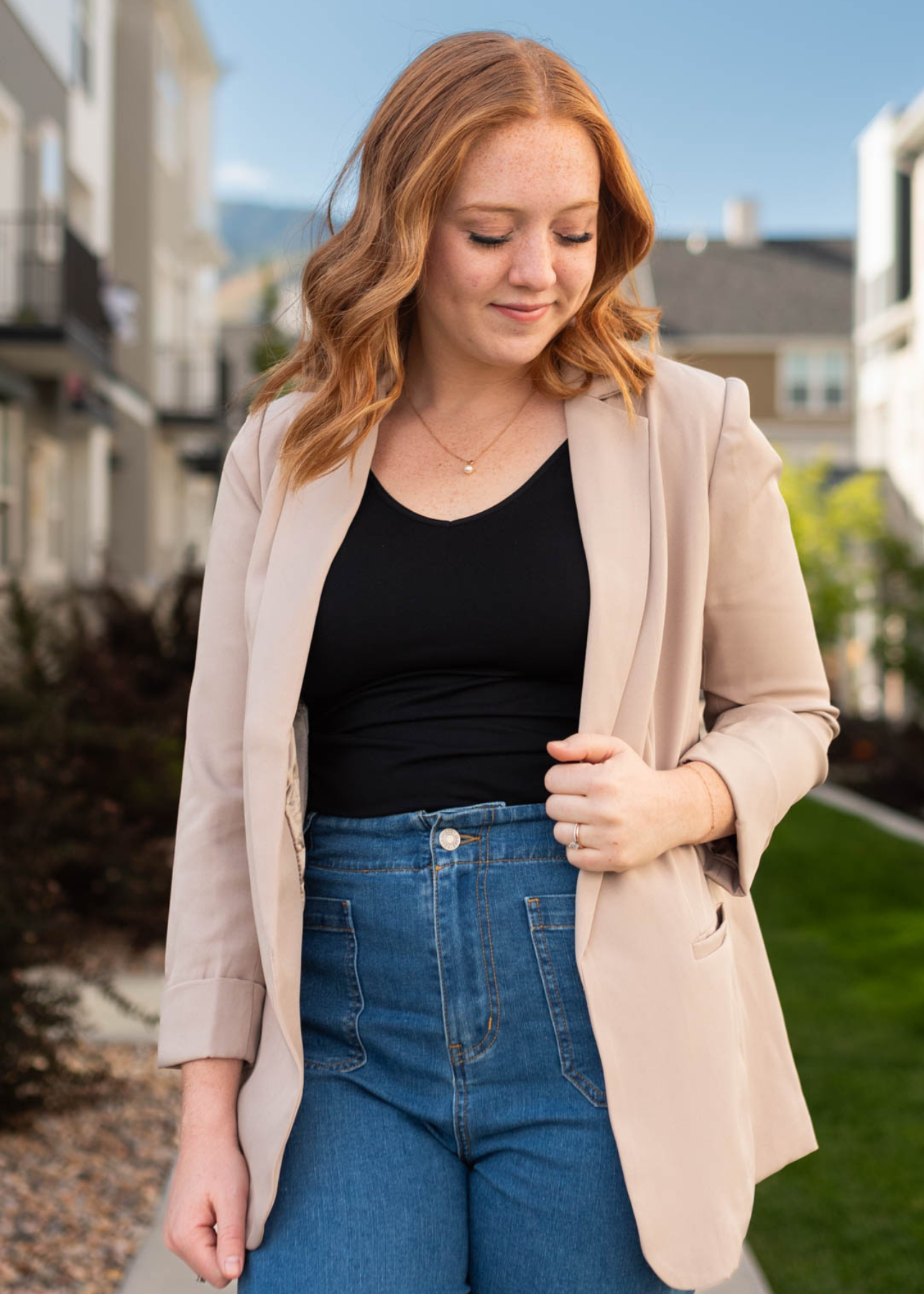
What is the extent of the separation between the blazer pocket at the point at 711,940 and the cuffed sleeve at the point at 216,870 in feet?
1.83

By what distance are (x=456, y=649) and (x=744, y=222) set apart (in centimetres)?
5107

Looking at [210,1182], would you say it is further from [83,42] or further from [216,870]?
[83,42]

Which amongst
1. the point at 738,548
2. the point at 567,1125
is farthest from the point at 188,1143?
the point at 738,548

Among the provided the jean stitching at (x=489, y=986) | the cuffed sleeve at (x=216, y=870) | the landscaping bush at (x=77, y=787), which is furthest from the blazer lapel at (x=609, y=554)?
the landscaping bush at (x=77, y=787)

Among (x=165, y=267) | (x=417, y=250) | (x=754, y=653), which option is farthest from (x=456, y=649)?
(x=165, y=267)

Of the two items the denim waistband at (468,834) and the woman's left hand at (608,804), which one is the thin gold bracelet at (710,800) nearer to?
the woman's left hand at (608,804)

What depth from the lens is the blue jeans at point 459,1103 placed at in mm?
1586

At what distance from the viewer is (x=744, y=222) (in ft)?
162

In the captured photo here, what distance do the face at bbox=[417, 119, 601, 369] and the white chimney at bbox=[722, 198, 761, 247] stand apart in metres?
49.8

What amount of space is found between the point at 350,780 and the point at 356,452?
42 centimetres

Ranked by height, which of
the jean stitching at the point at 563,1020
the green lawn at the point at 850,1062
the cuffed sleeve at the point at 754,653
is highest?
the cuffed sleeve at the point at 754,653

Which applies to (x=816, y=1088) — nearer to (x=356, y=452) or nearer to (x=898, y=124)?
(x=356, y=452)

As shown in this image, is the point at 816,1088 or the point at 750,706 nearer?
the point at 750,706

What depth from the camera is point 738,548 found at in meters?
1.70
